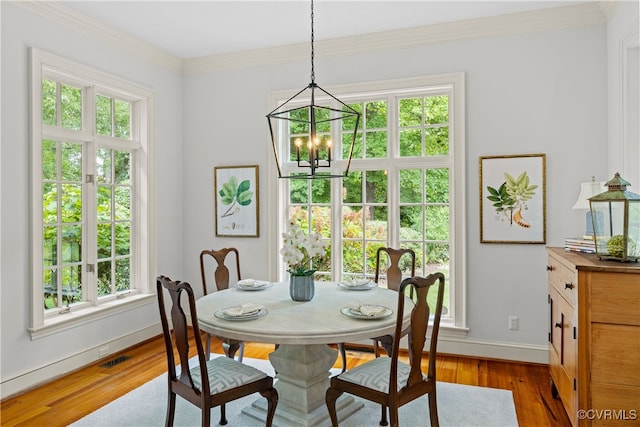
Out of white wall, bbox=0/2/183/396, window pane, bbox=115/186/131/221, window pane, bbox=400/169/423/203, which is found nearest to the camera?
white wall, bbox=0/2/183/396

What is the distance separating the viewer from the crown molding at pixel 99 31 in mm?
3168

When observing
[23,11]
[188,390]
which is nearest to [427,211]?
[188,390]

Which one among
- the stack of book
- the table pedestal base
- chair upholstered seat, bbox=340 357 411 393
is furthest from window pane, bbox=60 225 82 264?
the stack of book

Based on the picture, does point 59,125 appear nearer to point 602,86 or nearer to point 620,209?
point 620,209

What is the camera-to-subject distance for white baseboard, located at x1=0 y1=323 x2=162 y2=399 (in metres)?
2.95

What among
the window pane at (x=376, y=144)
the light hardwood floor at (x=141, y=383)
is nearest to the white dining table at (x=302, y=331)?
the light hardwood floor at (x=141, y=383)

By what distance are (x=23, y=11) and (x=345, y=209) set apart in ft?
9.68

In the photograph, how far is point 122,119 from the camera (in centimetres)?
409

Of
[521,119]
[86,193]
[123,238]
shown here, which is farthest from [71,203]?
[521,119]

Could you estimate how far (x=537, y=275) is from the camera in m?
3.53

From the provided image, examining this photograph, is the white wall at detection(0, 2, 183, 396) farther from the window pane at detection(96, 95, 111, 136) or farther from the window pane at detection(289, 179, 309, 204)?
the window pane at detection(289, 179, 309, 204)

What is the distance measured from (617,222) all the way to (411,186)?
1852mm

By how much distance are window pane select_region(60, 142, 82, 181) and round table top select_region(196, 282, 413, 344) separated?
5.58ft

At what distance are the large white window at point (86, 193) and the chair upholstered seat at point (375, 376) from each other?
238cm
